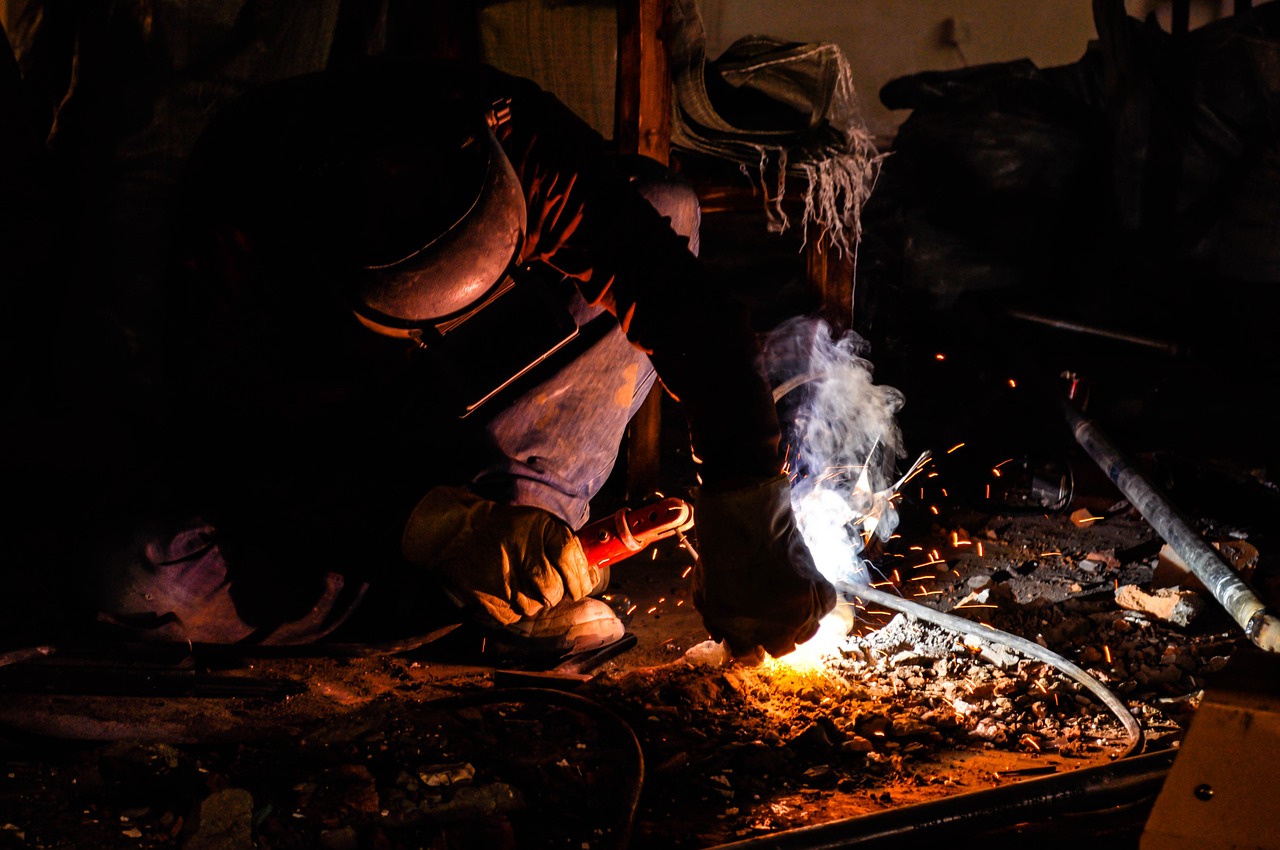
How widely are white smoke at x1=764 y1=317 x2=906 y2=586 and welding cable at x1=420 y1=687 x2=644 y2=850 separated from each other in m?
0.99

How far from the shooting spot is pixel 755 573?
7.31 ft

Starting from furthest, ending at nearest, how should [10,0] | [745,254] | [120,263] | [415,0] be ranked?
[745,254]
[415,0]
[10,0]
[120,263]

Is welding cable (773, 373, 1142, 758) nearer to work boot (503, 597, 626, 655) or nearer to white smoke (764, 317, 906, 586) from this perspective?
white smoke (764, 317, 906, 586)

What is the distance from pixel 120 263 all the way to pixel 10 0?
110 centimetres

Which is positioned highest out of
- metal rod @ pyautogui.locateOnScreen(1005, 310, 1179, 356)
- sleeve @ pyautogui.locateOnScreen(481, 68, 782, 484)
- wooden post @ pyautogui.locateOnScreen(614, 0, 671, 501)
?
wooden post @ pyautogui.locateOnScreen(614, 0, 671, 501)

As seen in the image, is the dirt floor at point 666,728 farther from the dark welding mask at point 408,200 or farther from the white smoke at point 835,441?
the dark welding mask at point 408,200

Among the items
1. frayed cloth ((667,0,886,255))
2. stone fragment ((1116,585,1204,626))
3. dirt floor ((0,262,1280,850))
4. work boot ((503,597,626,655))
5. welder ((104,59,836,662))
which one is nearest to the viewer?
dirt floor ((0,262,1280,850))

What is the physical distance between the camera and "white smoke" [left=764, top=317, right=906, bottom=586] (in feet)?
10.5

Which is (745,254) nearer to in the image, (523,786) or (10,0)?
(10,0)

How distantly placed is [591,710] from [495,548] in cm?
47

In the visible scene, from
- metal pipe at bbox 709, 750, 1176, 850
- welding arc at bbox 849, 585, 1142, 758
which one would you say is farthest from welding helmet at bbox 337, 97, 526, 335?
welding arc at bbox 849, 585, 1142, 758

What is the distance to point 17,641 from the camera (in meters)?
2.60

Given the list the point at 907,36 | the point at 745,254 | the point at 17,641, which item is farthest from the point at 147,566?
the point at 907,36

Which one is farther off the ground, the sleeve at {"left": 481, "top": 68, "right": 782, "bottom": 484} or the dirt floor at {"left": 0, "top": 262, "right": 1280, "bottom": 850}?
the sleeve at {"left": 481, "top": 68, "right": 782, "bottom": 484}
